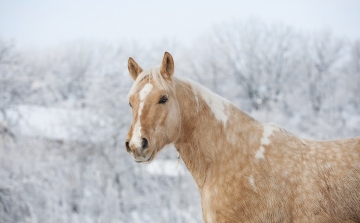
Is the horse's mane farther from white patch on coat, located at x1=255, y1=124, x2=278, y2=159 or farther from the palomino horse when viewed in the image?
white patch on coat, located at x1=255, y1=124, x2=278, y2=159

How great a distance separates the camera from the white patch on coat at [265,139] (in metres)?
4.11

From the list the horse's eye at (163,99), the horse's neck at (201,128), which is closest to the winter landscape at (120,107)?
the horse's neck at (201,128)

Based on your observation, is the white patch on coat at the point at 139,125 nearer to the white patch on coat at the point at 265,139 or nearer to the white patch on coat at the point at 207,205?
the white patch on coat at the point at 207,205

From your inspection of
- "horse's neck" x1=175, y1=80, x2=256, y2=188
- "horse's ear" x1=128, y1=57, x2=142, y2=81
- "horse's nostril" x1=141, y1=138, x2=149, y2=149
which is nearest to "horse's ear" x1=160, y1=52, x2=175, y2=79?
"horse's neck" x1=175, y1=80, x2=256, y2=188

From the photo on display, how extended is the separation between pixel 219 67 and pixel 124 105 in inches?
554

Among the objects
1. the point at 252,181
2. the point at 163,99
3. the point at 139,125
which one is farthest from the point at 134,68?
the point at 252,181

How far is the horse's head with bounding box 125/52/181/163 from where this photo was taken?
3.83 meters

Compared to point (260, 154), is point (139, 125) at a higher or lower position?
higher

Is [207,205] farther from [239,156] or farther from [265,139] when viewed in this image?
[265,139]

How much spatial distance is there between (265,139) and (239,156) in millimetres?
340

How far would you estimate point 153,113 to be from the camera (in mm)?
3967

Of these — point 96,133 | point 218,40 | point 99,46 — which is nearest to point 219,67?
point 218,40

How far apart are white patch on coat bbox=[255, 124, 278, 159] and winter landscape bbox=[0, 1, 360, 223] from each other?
20.0m

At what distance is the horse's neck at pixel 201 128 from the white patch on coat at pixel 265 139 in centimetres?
21
